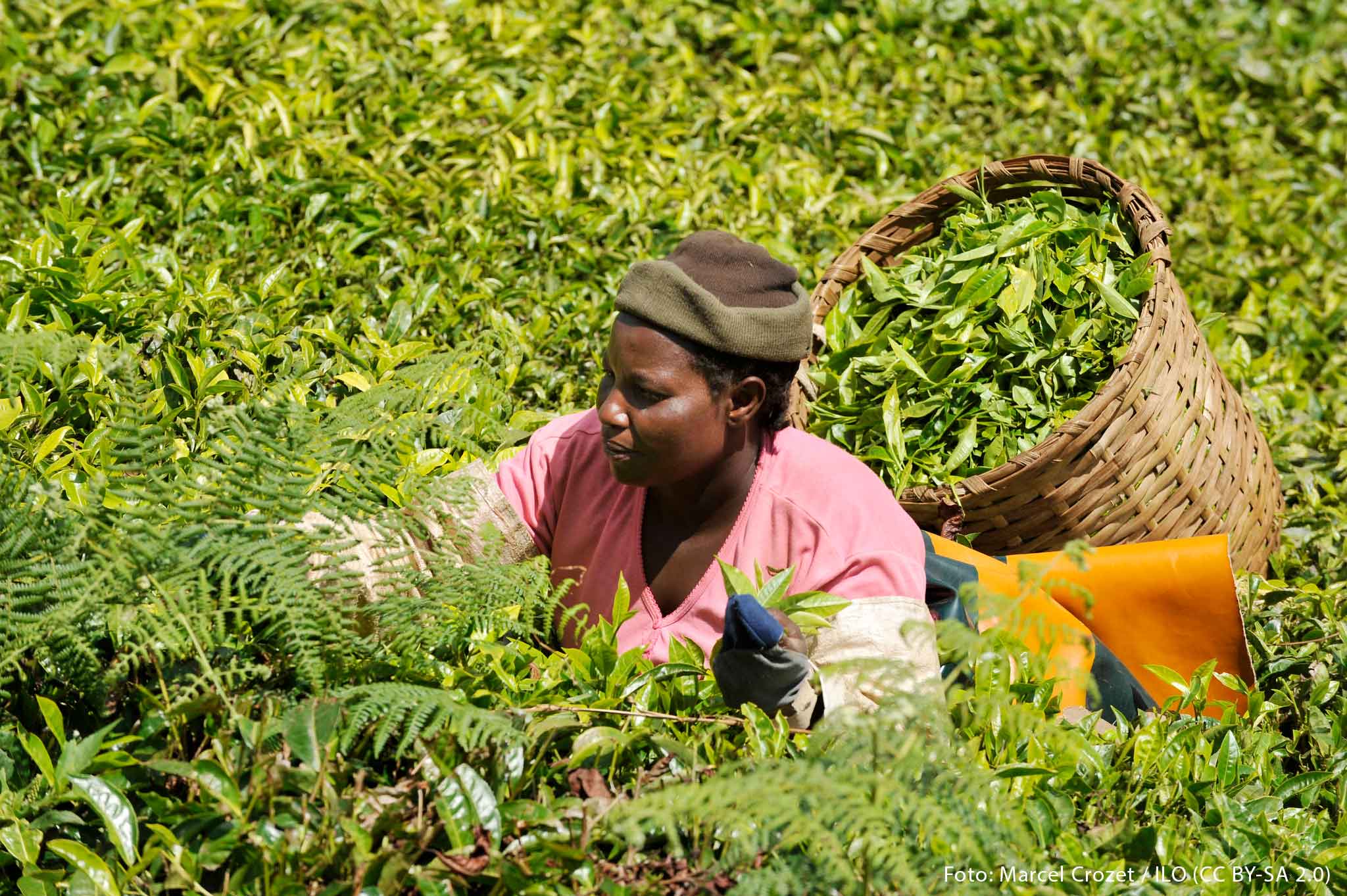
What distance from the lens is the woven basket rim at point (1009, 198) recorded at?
2.74 meters

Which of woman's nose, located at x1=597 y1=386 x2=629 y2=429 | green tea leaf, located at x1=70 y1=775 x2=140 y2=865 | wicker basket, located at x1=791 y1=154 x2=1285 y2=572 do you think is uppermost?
woman's nose, located at x1=597 y1=386 x2=629 y2=429

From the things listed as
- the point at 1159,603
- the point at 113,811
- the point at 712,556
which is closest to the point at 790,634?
the point at 712,556

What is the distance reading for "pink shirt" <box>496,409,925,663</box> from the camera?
7.70ft

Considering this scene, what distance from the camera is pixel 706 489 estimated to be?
96.5 inches

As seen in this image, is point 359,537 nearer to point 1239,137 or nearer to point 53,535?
point 53,535

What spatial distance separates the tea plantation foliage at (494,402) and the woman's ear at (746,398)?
46cm

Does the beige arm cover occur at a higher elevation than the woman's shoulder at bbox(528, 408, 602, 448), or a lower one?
lower

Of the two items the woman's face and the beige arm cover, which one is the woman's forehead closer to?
the woman's face

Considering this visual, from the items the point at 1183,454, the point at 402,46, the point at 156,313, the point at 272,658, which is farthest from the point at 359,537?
the point at 402,46

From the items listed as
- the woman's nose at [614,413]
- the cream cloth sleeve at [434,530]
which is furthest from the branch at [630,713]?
the woman's nose at [614,413]

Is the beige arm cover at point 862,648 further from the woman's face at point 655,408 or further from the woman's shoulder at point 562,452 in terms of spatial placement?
the woman's shoulder at point 562,452

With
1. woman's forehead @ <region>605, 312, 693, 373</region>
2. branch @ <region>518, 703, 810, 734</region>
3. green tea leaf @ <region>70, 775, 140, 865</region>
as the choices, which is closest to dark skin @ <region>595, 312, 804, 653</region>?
woman's forehead @ <region>605, 312, 693, 373</region>

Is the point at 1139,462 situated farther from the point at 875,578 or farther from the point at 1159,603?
the point at 875,578

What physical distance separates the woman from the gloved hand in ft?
0.17
